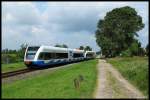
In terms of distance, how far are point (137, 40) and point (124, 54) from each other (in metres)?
10.3

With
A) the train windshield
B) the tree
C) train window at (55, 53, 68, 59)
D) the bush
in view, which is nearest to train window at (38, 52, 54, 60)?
the train windshield

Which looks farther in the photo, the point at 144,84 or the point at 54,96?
the point at 144,84

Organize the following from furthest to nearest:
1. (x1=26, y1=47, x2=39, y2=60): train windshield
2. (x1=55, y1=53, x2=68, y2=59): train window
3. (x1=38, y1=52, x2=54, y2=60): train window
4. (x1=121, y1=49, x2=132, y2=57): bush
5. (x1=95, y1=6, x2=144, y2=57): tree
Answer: (x1=95, y1=6, x2=144, y2=57): tree → (x1=121, y1=49, x2=132, y2=57): bush → (x1=55, y1=53, x2=68, y2=59): train window → (x1=38, y1=52, x2=54, y2=60): train window → (x1=26, y1=47, x2=39, y2=60): train windshield

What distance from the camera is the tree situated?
9950 cm

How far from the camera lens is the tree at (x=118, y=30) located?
99.5m

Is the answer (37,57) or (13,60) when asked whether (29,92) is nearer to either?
(37,57)

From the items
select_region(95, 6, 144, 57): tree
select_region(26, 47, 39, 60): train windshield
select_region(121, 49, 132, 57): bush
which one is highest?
select_region(95, 6, 144, 57): tree

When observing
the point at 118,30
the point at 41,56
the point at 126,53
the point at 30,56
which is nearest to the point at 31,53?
the point at 30,56

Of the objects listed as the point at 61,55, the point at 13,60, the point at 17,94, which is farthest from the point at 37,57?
the point at 17,94

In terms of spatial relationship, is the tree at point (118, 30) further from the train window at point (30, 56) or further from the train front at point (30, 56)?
the train window at point (30, 56)

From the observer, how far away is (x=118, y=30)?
100 meters

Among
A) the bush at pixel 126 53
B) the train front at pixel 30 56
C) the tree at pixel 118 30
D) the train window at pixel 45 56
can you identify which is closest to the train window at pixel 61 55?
the train window at pixel 45 56

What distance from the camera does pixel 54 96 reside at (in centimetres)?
1827

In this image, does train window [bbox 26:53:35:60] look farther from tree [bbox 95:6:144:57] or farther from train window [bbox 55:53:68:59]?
tree [bbox 95:6:144:57]
